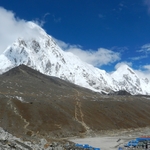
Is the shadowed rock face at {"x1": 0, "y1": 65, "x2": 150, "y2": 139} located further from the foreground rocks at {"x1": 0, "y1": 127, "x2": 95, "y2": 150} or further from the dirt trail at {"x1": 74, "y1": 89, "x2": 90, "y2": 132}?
the foreground rocks at {"x1": 0, "y1": 127, "x2": 95, "y2": 150}

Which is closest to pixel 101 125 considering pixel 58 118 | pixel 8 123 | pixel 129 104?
pixel 58 118

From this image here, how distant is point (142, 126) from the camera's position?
14138 centimetres

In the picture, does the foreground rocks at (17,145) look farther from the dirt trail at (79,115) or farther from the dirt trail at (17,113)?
the dirt trail at (79,115)

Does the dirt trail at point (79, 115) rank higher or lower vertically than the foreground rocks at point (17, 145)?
higher

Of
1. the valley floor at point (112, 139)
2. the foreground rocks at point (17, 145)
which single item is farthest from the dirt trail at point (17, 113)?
the foreground rocks at point (17, 145)

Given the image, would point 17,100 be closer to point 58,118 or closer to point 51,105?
point 51,105

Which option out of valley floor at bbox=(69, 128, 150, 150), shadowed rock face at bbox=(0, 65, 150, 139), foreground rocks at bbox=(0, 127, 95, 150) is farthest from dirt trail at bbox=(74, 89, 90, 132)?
foreground rocks at bbox=(0, 127, 95, 150)

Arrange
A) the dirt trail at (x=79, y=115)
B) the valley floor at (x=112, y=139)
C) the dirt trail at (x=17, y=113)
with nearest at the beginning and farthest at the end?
the valley floor at (x=112, y=139) → the dirt trail at (x=17, y=113) → the dirt trail at (x=79, y=115)

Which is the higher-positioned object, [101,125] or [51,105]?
[51,105]

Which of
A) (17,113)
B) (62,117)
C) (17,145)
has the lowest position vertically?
(17,145)

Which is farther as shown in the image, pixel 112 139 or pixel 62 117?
pixel 62 117

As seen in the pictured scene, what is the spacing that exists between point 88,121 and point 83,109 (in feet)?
67.8

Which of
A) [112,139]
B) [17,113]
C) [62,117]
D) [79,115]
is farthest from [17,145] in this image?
[79,115]

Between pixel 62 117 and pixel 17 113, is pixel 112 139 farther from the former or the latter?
pixel 17 113
